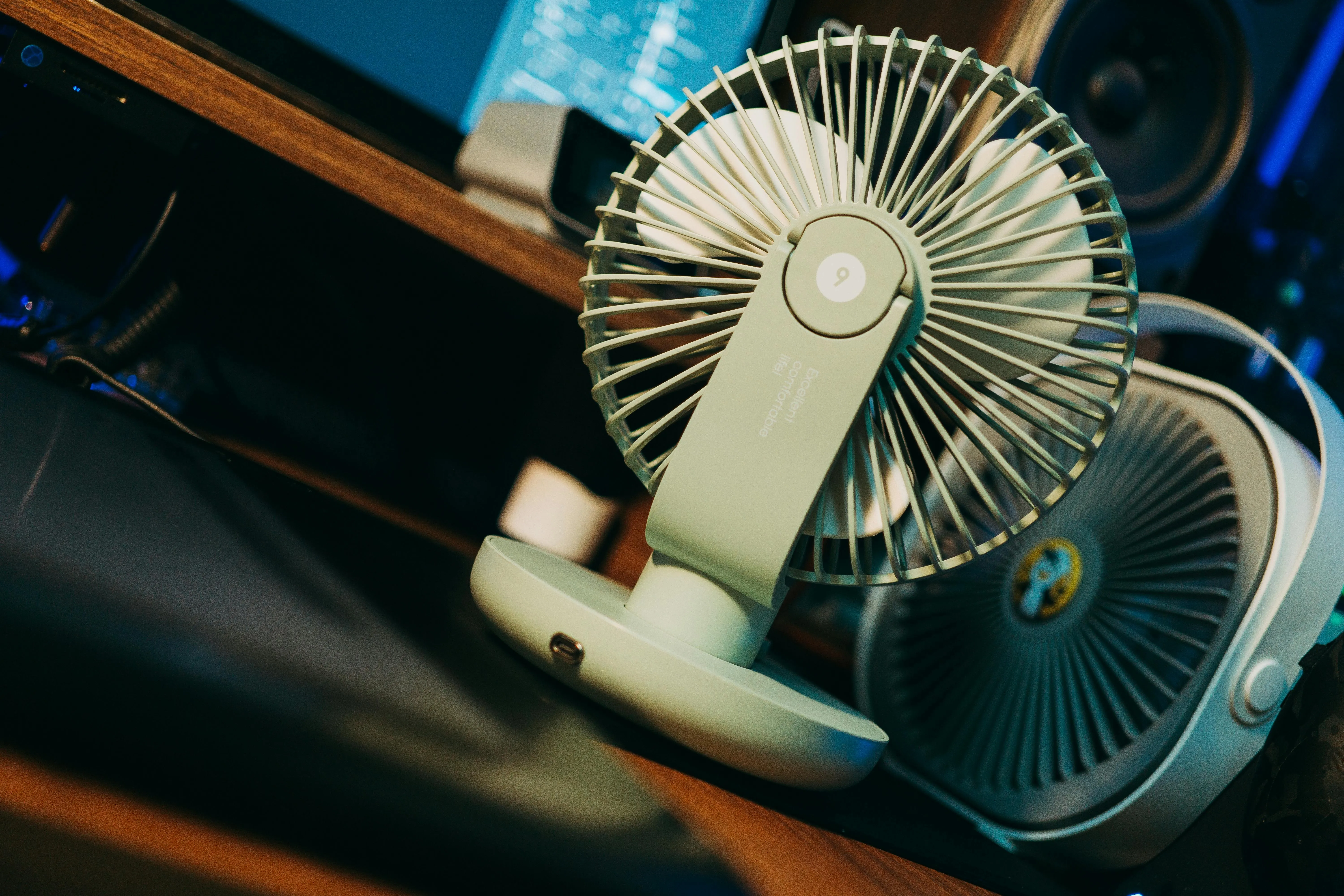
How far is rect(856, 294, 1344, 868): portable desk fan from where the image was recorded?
50cm

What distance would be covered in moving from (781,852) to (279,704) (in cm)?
23

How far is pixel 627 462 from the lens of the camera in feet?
1.61

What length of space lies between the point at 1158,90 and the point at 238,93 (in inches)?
39.4

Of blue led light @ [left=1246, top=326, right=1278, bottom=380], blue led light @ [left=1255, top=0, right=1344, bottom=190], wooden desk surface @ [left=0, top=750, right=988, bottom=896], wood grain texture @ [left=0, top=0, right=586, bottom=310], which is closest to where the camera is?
wooden desk surface @ [left=0, top=750, right=988, bottom=896]

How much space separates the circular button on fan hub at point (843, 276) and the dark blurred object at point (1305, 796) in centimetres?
32

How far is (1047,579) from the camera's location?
2.05 ft

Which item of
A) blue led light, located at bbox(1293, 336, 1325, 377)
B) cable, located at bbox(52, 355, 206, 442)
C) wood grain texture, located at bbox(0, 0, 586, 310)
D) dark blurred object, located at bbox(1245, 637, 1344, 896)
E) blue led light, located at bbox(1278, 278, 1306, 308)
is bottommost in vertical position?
cable, located at bbox(52, 355, 206, 442)

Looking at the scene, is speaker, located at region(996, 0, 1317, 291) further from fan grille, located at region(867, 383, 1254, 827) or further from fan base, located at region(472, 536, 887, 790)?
fan base, located at region(472, 536, 887, 790)

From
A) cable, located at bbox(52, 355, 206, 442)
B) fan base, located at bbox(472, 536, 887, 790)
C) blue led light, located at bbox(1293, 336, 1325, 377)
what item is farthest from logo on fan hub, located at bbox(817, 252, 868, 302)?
blue led light, located at bbox(1293, 336, 1325, 377)

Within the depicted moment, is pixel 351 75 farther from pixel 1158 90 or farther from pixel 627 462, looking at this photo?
pixel 1158 90

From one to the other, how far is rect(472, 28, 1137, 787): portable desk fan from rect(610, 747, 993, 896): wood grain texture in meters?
0.02

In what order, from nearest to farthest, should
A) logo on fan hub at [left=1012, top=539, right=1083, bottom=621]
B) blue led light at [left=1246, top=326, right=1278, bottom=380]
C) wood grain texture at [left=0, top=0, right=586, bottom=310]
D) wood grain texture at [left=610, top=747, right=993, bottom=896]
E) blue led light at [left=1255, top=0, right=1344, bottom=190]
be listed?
wood grain texture at [left=610, top=747, right=993, bottom=896], wood grain texture at [left=0, top=0, right=586, bottom=310], logo on fan hub at [left=1012, top=539, right=1083, bottom=621], blue led light at [left=1246, top=326, right=1278, bottom=380], blue led light at [left=1255, top=0, right=1344, bottom=190]

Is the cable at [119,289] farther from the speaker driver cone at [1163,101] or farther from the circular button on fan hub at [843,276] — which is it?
the speaker driver cone at [1163,101]

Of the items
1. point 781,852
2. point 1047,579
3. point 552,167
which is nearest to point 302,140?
point 552,167
